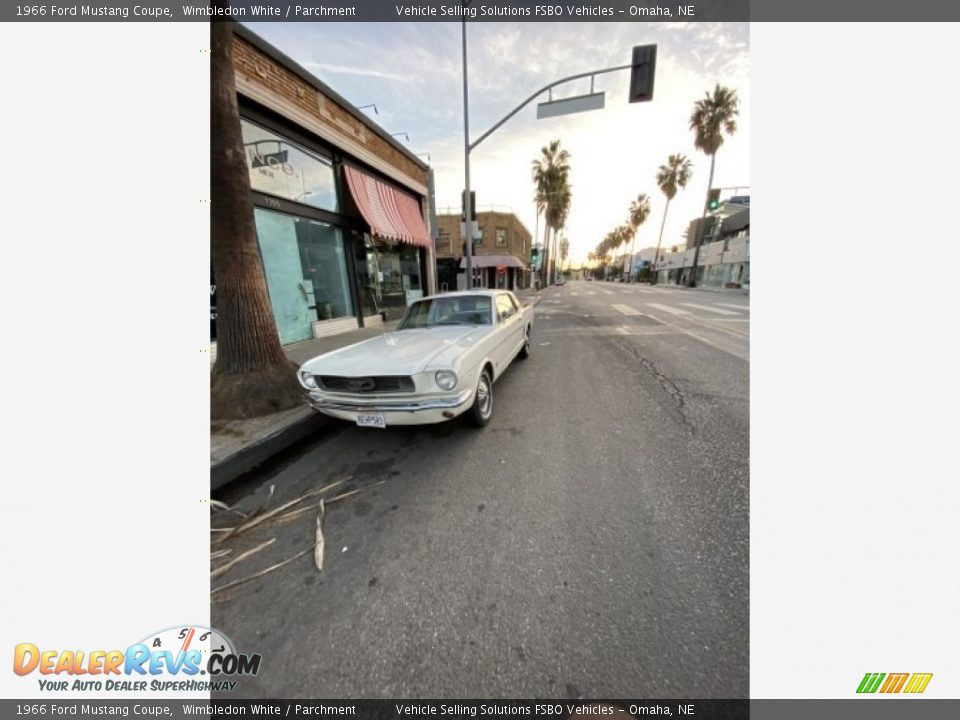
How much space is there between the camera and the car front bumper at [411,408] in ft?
9.59

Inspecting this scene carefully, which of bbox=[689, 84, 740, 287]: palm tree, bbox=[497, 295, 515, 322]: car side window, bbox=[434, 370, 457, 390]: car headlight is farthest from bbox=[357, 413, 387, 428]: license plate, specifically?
bbox=[689, 84, 740, 287]: palm tree

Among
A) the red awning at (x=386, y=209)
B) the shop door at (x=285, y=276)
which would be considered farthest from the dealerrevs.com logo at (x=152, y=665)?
the red awning at (x=386, y=209)

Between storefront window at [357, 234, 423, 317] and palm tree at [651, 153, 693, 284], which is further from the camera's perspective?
palm tree at [651, 153, 693, 284]

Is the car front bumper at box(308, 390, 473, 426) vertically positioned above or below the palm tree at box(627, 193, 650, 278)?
below

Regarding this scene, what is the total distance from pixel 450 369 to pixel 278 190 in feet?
23.6

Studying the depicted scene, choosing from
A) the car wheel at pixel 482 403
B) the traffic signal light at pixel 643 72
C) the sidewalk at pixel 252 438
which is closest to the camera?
the sidewalk at pixel 252 438

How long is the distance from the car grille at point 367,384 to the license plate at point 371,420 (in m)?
0.21

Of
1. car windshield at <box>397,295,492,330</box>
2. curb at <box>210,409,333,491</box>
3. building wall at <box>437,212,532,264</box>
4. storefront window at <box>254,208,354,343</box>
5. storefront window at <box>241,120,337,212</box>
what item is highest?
building wall at <box>437,212,532,264</box>

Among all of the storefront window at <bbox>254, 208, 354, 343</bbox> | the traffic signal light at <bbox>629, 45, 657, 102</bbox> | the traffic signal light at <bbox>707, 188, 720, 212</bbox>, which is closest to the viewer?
the traffic signal light at <bbox>629, 45, 657, 102</bbox>

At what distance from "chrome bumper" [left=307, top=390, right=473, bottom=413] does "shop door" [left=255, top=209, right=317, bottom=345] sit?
4.83 m

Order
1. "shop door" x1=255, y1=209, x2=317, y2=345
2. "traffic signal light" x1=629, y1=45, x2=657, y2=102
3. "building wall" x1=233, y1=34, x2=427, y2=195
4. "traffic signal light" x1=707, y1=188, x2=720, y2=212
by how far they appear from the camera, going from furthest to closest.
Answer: "traffic signal light" x1=707, y1=188, x2=720, y2=212
"shop door" x1=255, y1=209, x2=317, y2=345
"traffic signal light" x1=629, y1=45, x2=657, y2=102
"building wall" x1=233, y1=34, x2=427, y2=195
